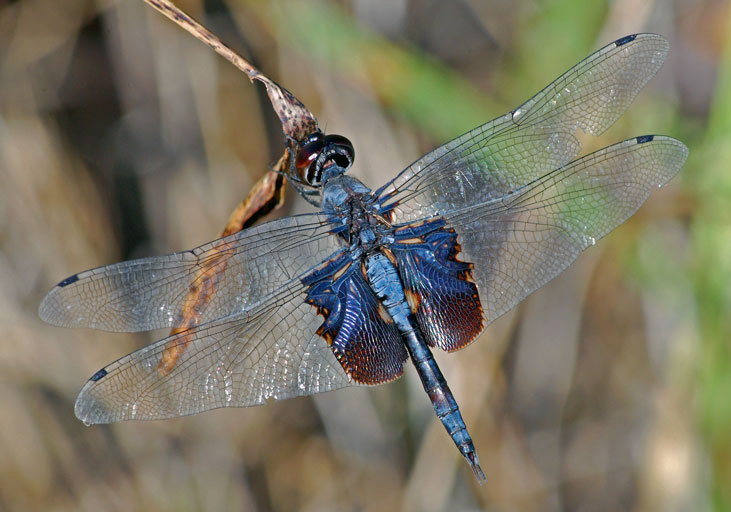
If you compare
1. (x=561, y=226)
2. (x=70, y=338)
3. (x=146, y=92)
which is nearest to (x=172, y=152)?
(x=146, y=92)

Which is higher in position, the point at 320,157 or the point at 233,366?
the point at 320,157

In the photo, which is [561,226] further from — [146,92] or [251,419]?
[146,92]

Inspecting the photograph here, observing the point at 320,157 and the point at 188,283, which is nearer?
the point at 188,283

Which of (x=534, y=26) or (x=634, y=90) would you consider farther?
(x=534, y=26)

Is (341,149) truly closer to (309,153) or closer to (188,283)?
(309,153)

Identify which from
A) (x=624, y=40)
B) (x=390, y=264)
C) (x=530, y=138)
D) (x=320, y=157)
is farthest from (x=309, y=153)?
(x=624, y=40)

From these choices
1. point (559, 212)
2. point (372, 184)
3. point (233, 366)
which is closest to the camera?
point (233, 366)

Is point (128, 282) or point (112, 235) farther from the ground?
point (128, 282)
